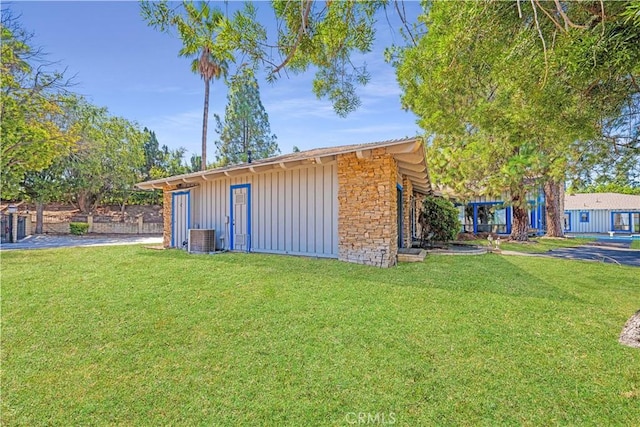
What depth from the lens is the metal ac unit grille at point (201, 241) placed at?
9891 millimetres

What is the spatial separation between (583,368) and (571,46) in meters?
3.18

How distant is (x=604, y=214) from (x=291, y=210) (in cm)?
3178

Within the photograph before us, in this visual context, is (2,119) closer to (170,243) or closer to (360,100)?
(170,243)

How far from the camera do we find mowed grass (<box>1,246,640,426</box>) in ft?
8.35

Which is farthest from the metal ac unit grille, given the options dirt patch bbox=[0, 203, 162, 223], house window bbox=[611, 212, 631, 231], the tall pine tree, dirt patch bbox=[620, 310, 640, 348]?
house window bbox=[611, 212, 631, 231]

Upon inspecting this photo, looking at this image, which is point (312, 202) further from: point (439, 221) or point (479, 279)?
point (439, 221)

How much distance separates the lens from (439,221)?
40.3ft

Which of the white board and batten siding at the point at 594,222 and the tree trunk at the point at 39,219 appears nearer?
the tree trunk at the point at 39,219

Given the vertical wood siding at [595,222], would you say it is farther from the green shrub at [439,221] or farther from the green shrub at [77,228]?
the green shrub at [77,228]

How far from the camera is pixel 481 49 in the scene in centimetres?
447

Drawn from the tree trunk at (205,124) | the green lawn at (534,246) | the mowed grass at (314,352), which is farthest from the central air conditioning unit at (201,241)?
the tree trunk at (205,124)

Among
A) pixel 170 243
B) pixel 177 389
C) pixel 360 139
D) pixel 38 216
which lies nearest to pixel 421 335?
pixel 177 389

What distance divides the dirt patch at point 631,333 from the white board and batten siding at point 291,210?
17.8ft

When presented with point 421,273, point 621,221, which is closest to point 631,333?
point 421,273
